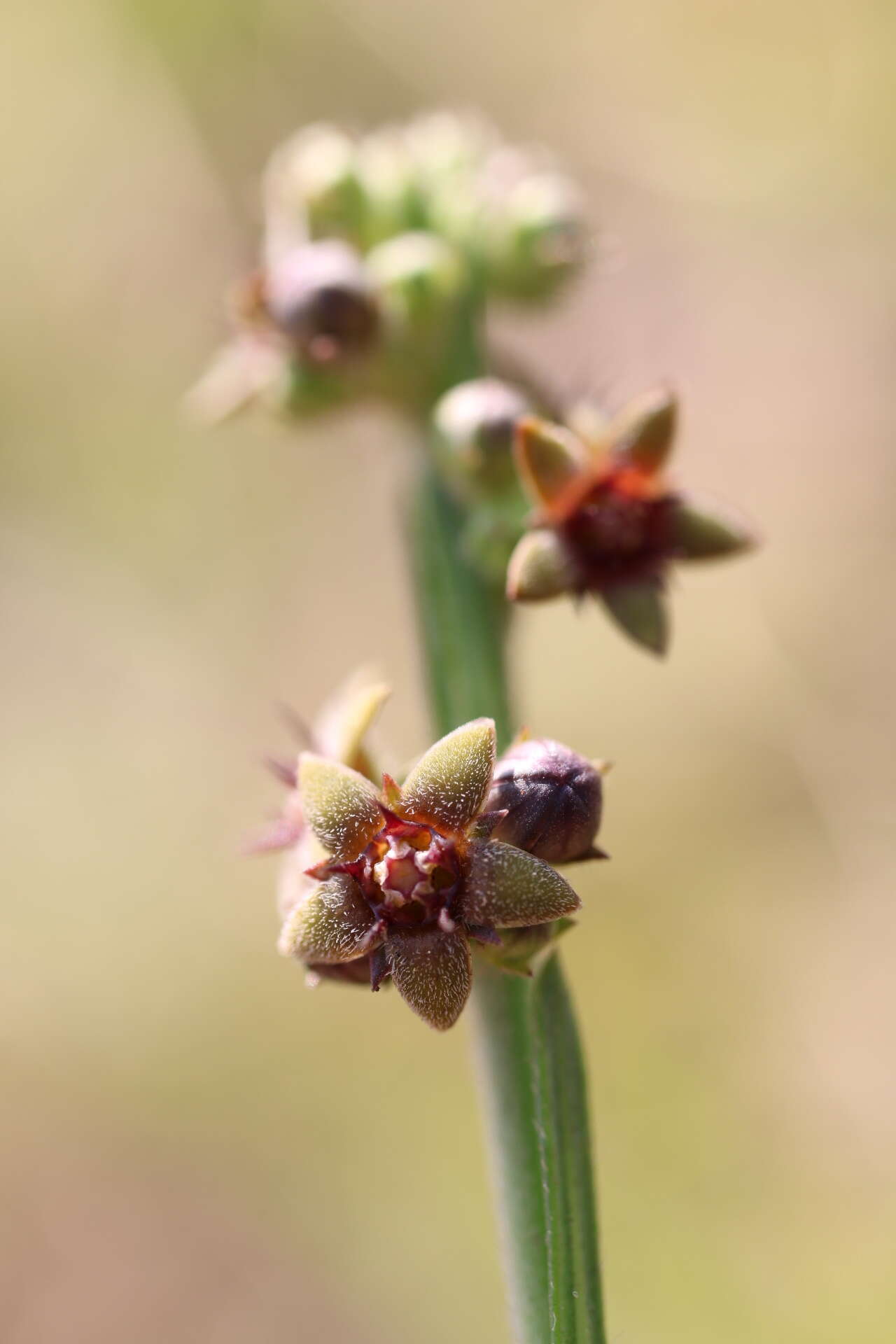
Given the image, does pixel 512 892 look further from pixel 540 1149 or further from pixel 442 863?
pixel 540 1149

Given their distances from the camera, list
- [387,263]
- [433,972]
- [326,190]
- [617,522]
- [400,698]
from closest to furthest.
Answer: [433,972] → [617,522] → [387,263] → [326,190] → [400,698]

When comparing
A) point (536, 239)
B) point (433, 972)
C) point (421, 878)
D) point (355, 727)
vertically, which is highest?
point (536, 239)

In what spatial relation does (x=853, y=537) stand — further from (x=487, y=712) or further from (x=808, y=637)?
(x=487, y=712)

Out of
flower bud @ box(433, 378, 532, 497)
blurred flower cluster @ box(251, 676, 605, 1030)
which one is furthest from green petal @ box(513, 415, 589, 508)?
blurred flower cluster @ box(251, 676, 605, 1030)

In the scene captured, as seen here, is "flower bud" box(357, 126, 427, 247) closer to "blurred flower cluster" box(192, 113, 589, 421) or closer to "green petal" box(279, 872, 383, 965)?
"blurred flower cluster" box(192, 113, 589, 421)

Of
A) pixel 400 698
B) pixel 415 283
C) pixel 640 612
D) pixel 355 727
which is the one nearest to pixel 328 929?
pixel 355 727

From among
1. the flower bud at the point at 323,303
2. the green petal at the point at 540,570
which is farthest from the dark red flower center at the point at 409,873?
the flower bud at the point at 323,303
